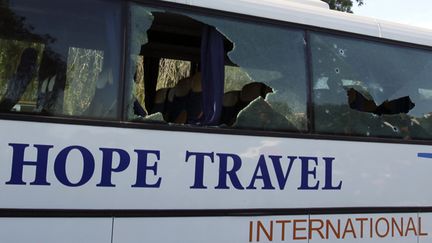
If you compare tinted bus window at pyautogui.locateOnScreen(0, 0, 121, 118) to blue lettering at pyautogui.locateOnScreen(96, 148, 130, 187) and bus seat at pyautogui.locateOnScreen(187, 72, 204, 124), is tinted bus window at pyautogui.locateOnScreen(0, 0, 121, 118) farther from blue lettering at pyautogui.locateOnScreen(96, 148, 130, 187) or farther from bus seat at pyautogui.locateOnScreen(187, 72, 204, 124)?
bus seat at pyautogui.locateOnScreen(187, 72, 204, 124)

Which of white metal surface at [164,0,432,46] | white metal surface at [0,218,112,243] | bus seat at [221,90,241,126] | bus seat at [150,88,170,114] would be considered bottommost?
white metal surface at [0,218,112,243]

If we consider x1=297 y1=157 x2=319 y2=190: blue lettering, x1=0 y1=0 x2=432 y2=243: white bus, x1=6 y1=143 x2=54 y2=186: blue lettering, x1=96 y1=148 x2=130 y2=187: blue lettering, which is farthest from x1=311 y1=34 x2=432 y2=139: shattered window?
x1=6 y1=143 x2=54 y2=186: blue lettering

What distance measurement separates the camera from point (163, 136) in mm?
3652

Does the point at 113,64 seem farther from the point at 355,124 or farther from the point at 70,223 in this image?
the point at 355,124

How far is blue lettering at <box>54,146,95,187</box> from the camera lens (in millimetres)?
3371

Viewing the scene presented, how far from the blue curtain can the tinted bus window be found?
29.5 inches

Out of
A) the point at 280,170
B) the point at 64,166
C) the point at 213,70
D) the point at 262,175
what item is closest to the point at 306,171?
the point at 280,170

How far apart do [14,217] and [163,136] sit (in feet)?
3.44

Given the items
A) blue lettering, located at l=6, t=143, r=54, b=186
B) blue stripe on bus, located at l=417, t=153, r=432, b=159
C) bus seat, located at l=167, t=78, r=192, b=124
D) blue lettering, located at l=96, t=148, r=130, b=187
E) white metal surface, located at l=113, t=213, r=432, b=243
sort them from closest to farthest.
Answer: blue lettering, located at l=6, t=143, r=54, b=186 < blue lettering, located at l=96, t=148, r=130, b=187 < white metal surface, located at l=113, t=213, r=432, b=243 < bus seat, located at l=167, t=78, r=192, b=124 < blue stripe on bus, located at l=417, t=153, r=432, b=159

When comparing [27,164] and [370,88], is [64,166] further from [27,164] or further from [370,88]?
[370,88]

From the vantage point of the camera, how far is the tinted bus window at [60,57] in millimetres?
3436

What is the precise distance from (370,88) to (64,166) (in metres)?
2.65

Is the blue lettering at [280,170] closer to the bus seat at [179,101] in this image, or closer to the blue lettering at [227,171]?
the blue lettering at [227,171]

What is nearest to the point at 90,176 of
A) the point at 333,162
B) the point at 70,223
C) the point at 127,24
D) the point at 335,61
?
the point at 70,223
